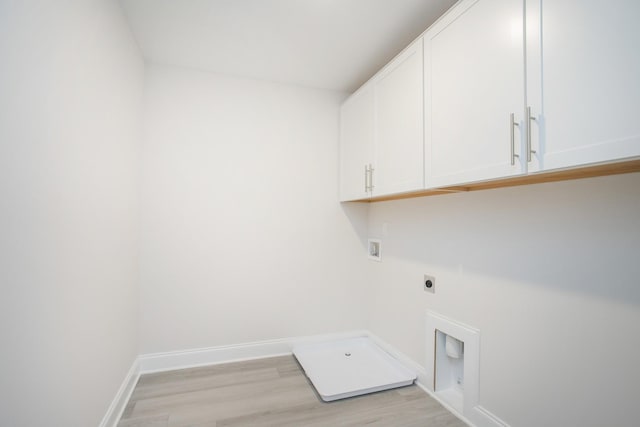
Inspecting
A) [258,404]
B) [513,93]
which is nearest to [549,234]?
[513,93]

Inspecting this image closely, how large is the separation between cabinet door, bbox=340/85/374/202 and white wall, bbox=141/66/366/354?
0.14 m

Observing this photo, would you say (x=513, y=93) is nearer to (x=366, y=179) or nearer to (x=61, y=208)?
(x=366, y=179)

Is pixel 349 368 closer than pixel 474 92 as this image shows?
No

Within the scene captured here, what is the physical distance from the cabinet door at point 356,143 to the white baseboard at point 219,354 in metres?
1.43

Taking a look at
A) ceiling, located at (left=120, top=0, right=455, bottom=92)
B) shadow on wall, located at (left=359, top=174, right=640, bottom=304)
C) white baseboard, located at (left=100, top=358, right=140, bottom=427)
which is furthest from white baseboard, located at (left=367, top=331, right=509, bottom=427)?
ceiling, located at (left=120, top=0, right=455, bottom=92)

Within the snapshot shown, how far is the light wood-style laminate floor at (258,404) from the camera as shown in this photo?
181 cm

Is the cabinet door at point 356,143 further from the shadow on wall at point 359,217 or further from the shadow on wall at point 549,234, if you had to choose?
the shadow on wall at point 549,234

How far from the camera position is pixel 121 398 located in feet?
6.15

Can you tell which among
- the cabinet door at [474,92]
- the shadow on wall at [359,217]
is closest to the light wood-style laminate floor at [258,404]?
the shadow on wall at [359,217]

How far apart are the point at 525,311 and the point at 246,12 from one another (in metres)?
2.31

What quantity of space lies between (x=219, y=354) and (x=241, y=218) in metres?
1.17

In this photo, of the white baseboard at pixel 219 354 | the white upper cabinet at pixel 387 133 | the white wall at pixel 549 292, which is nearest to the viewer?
the white wall at pixel 549 292

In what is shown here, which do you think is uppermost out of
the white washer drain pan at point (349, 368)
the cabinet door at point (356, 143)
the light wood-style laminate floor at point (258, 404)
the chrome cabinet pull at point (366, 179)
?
the cabinet door at point (356, 143)

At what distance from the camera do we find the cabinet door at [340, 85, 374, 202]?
95.4 inches
